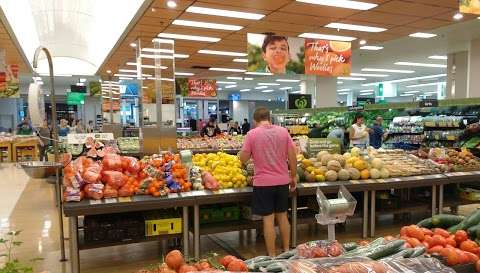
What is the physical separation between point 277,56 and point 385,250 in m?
6.20

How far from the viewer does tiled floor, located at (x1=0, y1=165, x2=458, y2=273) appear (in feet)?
14.5

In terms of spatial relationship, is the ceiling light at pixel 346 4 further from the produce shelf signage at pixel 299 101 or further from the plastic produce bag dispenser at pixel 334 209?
the produce shelf signage at pixel 299 101

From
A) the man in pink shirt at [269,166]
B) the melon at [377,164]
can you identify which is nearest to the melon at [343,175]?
the melon at [377,164]

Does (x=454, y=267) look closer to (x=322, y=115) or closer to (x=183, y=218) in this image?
(x=183, y=218)

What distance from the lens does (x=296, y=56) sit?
26.8ft

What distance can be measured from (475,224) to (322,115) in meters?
10.6

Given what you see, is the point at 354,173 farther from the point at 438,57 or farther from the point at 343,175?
the point at 438,57

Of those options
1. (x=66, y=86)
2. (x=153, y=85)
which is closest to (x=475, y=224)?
(x=153, y=85)

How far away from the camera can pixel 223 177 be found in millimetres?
4707

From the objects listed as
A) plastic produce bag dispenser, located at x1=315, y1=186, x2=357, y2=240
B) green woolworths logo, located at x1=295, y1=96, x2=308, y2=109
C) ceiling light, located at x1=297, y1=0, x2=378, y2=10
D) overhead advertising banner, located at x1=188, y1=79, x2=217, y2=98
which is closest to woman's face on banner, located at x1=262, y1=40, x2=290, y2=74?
ceiling light, located at x1=297, y1=0, x2=378, y2=10

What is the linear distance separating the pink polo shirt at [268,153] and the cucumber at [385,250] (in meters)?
2.14

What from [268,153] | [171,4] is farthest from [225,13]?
[268,153]

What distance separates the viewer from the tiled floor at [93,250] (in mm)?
4430

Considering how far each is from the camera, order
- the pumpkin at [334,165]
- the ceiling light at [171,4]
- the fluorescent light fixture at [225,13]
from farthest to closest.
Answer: the fluorescent light fixture at [225,13] → the ceiling light at [171,4] → the pumpkin at [334,165]
